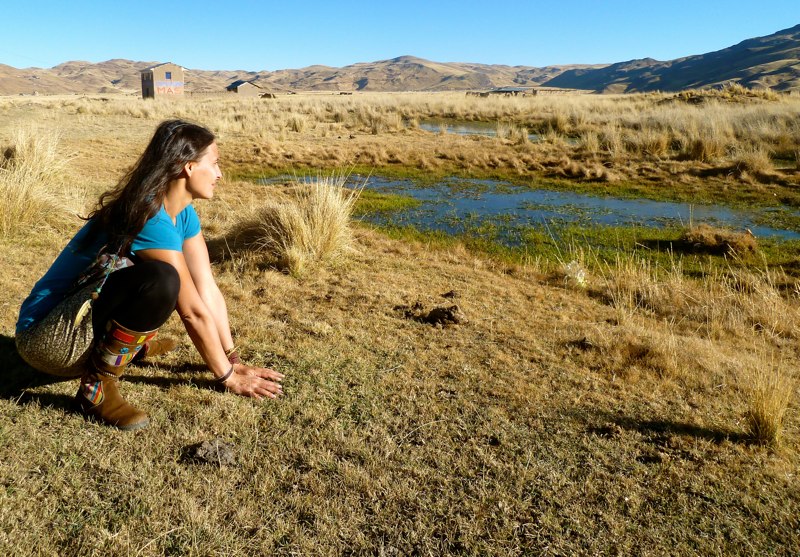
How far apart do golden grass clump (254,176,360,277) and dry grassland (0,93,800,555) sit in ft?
0.82

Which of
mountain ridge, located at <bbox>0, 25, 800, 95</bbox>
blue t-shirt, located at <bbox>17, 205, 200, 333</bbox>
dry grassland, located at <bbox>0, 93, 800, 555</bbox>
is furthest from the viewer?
mountain ridge, located at <bbox>0, 25, 800, 95</bbox>

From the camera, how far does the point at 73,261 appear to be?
2266 mm

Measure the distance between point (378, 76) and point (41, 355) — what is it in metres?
178

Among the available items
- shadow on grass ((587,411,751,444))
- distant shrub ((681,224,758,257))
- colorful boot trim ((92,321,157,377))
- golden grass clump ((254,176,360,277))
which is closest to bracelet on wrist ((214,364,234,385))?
colorful boot trim ((92,321,157,377))

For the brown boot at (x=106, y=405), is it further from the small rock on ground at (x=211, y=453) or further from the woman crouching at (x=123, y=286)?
the small rock on ground at (x=211, y=453)

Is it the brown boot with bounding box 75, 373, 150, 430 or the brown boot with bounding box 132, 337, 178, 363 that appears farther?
the brown boot with bounding box 132, 337, 178, 363

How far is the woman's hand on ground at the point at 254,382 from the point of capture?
2.67 metres

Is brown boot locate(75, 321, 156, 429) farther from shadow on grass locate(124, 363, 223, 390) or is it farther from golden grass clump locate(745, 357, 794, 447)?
golden grass clump locate(745, 357, 794, 447)

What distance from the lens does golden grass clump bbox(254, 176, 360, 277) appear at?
5.20 metres

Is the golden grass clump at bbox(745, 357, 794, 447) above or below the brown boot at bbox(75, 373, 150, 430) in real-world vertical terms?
below

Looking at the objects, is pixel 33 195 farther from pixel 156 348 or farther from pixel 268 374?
pixel 268 374

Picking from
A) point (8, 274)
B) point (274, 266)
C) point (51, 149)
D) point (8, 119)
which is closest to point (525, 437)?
point (274, 266)

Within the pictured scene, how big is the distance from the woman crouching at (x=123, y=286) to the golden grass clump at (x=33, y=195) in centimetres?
398

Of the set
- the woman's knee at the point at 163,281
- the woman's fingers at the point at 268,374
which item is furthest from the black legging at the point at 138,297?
the woman's fingers at the point at 268,374
